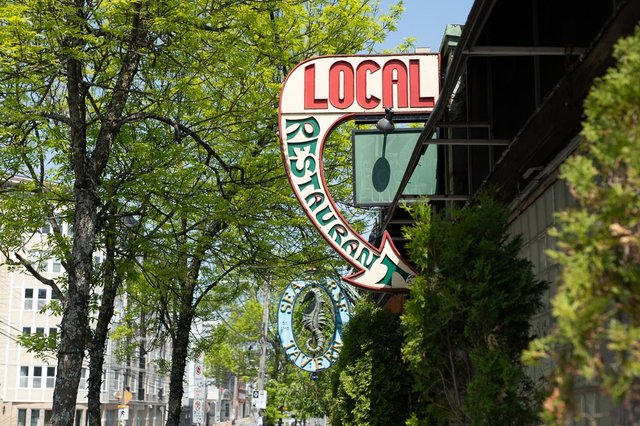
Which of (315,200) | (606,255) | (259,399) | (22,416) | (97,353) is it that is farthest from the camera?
(22,416)

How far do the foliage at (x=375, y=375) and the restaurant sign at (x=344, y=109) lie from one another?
3.38m

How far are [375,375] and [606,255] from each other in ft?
35.7

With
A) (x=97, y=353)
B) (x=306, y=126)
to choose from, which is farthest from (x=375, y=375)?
(x=97, y=353)

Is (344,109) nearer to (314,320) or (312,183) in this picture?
(312,183)

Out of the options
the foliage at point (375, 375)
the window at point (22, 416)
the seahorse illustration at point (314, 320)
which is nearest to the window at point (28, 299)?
the window at point (22, 416)

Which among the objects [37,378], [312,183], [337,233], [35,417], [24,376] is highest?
[312,183]

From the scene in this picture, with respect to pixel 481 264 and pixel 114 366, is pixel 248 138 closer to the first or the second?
pixel 481 264

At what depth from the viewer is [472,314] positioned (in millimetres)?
7160

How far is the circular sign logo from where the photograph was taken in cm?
2344

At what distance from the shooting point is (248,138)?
53.3 feet

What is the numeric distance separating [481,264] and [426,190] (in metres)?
6.22

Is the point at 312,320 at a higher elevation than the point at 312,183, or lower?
lower

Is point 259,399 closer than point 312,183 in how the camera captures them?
No

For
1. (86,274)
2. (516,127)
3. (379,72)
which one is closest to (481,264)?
(516,127)
